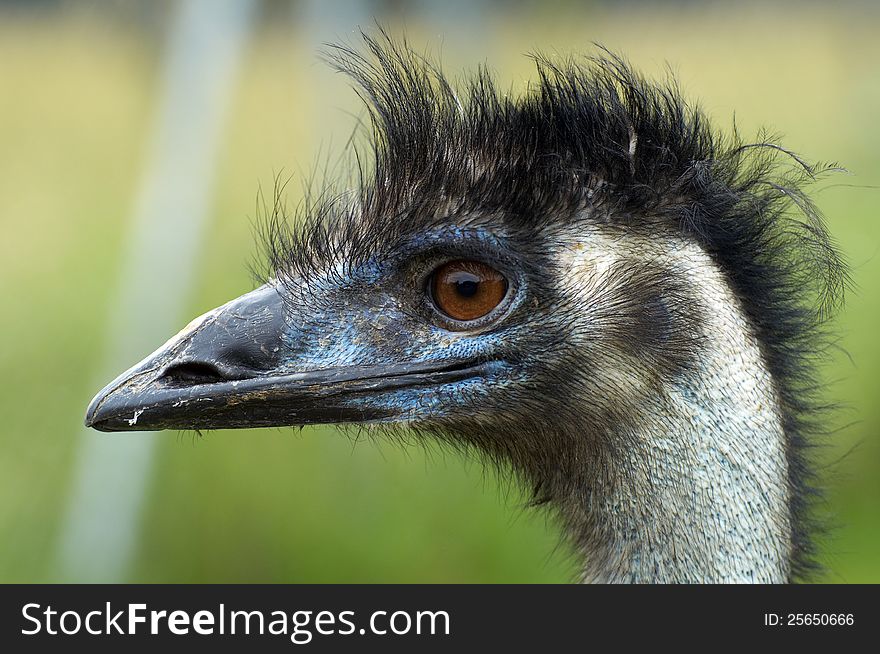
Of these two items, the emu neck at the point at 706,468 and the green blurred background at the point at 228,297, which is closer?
the emu neck at the point at 706,468

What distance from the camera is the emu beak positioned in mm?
2078

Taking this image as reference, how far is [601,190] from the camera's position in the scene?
2.19 m

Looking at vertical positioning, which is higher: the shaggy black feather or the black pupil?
the shaggy black feather

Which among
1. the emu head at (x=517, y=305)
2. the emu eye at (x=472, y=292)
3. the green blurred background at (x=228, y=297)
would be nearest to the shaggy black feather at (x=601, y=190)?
the emu head at (x=517, y=305)

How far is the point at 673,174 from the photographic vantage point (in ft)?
7.32

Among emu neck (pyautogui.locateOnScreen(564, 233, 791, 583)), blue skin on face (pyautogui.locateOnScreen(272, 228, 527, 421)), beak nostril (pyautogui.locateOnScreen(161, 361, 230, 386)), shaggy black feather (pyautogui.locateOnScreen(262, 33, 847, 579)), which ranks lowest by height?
emu neck (pyautogui.locateOnScreen(564, 233, 791, 583))

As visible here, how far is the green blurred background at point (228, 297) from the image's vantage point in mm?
4383

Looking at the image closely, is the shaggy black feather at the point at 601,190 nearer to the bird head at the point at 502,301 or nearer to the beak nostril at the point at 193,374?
the bird head at the point at 502,301

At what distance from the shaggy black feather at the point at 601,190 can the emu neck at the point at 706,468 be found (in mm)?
104

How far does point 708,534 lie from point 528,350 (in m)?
0.48

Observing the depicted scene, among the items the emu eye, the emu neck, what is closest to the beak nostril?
the emu eye

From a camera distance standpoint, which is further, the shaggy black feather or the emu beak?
the shaggy black feather

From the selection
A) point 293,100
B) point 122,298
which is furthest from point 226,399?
point 293,100

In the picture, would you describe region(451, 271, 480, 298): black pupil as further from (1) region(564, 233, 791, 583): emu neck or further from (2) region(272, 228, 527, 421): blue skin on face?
(1) region(564, 233, 791, 583): emu neck
